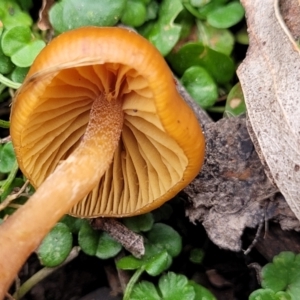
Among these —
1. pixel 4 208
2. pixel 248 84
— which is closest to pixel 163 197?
pixel 248 84

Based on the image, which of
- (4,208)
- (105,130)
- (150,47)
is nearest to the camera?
(150,47)

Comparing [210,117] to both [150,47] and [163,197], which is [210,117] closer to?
[163,197]

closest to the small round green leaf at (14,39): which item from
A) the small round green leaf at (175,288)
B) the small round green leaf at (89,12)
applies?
the small round green leaf at (89,12)

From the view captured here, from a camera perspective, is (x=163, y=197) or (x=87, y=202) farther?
(x=87, y=202)

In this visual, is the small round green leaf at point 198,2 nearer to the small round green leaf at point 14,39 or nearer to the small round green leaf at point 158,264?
the small round green leaf at point 14,39

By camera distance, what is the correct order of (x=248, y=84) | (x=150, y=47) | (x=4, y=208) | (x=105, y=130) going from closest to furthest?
(x=150, y=47) → (x=105, y=130) → (x=248, y=84) → (x=4, y=208)

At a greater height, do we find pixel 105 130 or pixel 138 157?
pixel 105 130

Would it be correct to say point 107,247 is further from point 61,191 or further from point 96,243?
point 61,191

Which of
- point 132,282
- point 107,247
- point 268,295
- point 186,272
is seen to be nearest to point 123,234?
point 107,247
